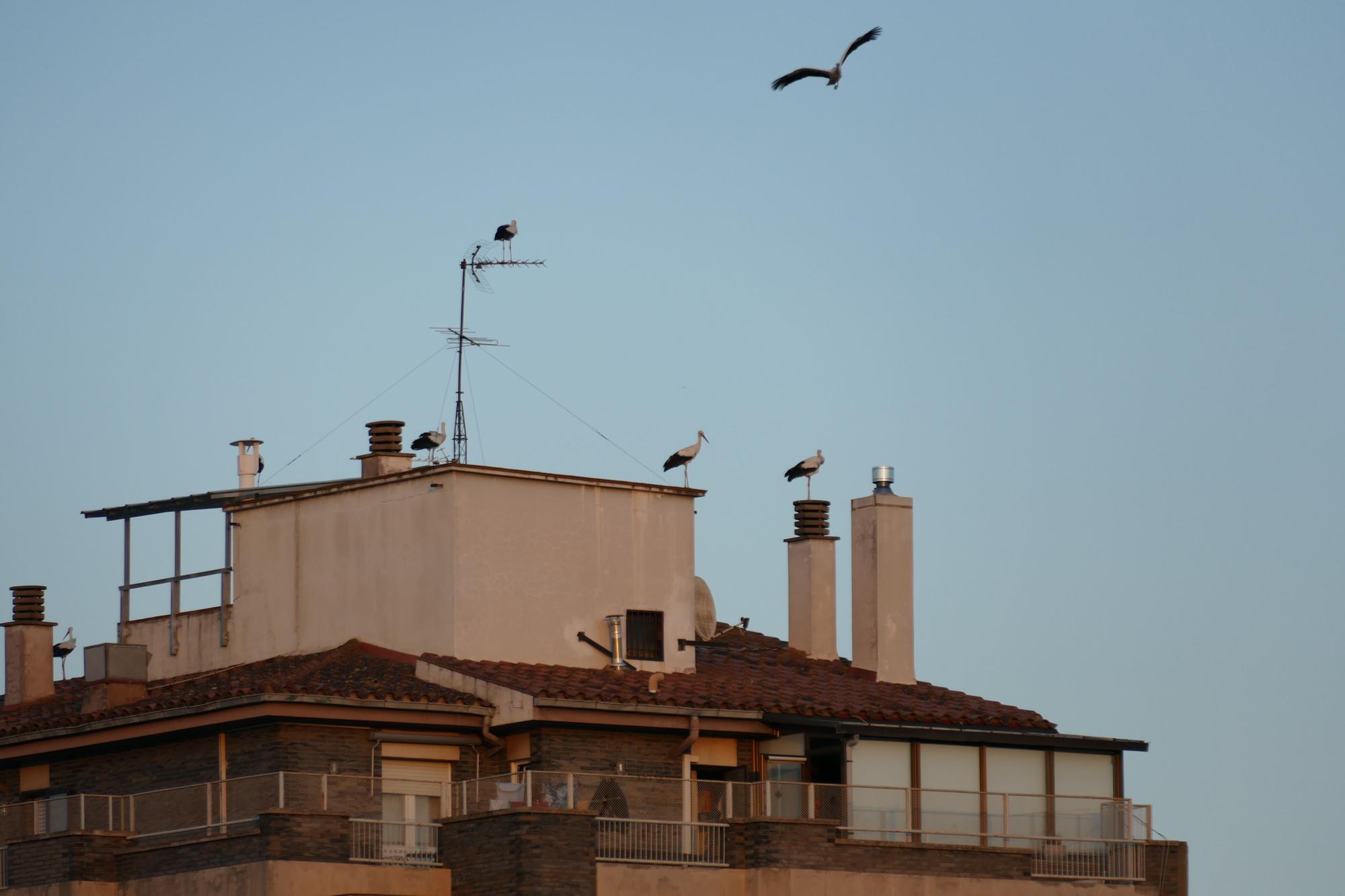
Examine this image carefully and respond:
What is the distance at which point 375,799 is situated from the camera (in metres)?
41.4

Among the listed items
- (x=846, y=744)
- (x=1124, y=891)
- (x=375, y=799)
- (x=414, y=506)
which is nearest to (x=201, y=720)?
(x=375, y=799)

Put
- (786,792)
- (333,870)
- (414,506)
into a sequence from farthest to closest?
1. (414,506)
2. (786,792)
3. (333,870)

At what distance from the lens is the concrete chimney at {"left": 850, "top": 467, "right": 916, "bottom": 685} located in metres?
49.1

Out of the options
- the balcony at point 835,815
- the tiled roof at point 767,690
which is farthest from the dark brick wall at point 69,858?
the tiled roof at point 767,690

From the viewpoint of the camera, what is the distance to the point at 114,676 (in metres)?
45.1

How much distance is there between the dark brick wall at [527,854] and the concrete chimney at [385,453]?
937 cm

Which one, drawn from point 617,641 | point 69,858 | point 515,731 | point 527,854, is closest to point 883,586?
point 617,641

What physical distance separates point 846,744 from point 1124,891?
516cm

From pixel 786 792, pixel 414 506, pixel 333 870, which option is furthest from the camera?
pixel 414 506

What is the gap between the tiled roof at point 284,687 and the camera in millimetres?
41688

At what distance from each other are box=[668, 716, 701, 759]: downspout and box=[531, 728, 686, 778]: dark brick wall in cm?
5

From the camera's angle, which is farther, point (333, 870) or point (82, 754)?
point (82, 754)

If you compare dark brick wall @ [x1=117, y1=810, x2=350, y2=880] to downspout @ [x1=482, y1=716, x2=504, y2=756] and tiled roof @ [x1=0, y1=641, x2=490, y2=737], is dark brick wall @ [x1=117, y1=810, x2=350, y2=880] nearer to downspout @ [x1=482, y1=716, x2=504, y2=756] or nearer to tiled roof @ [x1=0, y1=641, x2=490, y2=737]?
tiled roof @ [x1=0, y1=641, x2=490, y2=737]

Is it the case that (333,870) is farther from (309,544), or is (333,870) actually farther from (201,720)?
(309,544)
